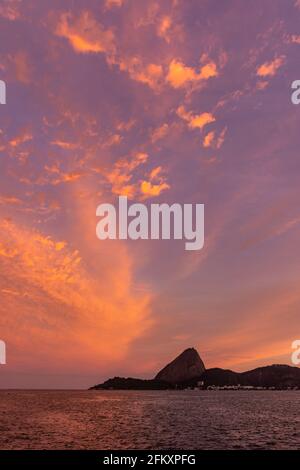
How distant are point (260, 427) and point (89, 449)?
135 feet

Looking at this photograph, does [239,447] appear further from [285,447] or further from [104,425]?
[104,425]

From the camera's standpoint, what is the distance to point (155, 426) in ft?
259

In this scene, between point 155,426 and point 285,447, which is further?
point 155,426
